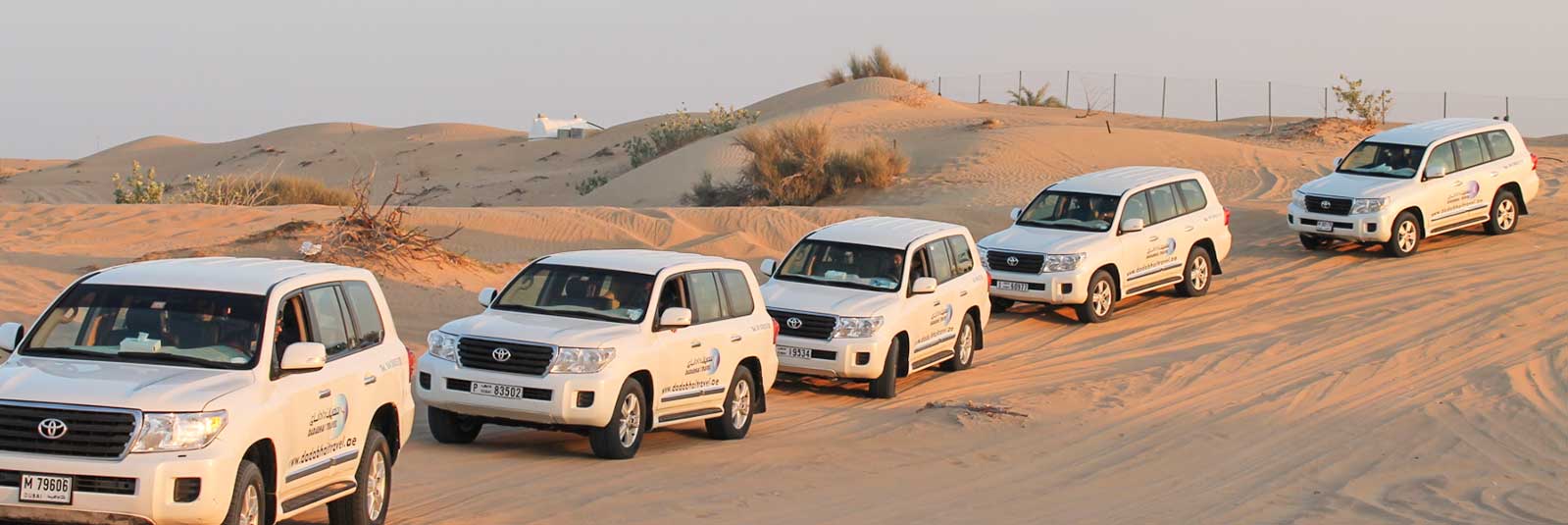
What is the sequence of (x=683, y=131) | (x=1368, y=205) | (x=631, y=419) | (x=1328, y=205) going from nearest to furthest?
(x=631, y=419)
(x=1368, y=205)
(x=1328, y=205)
(x=683, y=131)

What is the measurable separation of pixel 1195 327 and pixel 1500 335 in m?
3.60

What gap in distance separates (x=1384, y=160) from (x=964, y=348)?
11092 mm

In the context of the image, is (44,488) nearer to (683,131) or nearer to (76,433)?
(76,433)

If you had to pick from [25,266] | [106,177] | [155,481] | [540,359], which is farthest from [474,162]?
[155,481]

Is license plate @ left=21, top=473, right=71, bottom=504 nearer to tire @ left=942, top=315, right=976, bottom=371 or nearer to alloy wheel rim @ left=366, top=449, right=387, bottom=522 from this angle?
alloy wheel rim @ left=366, top=449, right=387, bottom=522

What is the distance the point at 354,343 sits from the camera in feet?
31.9

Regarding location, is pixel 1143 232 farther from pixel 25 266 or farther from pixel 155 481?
pixel 155 481

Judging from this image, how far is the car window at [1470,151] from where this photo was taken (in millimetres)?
26375

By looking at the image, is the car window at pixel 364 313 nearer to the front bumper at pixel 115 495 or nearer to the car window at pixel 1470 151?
the front bumper at pixel 115 495

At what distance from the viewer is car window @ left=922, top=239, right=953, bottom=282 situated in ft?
58.6

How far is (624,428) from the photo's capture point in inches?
510

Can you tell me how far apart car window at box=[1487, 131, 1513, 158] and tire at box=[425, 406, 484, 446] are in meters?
18.9

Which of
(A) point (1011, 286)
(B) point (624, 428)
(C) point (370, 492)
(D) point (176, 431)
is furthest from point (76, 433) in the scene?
(A) point (1011, 286)

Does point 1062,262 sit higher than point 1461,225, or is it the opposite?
point 1062,262
